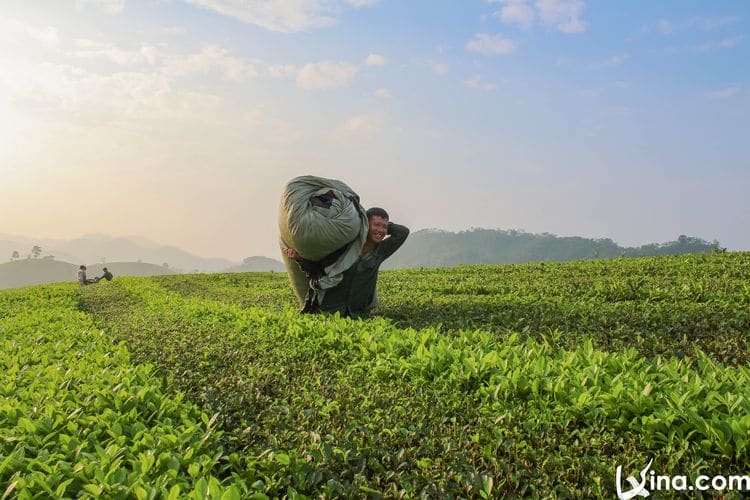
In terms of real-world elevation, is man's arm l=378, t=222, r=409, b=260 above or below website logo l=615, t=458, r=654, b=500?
above

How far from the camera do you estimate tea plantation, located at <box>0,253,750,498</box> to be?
2764mm

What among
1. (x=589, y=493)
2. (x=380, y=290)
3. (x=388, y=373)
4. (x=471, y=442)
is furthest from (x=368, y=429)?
(x=380, y=290)

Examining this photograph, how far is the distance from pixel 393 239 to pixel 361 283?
2.58ft

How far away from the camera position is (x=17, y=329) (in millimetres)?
9094

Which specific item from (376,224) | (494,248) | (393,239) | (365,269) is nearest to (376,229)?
(376,224)

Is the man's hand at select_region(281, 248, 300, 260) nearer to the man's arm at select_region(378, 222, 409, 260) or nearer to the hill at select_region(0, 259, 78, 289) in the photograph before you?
the man's arm at select_region(378, 222, 409, 260)

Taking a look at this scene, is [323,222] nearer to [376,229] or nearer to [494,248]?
[376,229]

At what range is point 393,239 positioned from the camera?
25.7 ft

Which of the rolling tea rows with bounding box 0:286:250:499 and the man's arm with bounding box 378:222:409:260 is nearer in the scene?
the rolling tea rows with bounding box 0:286:250:499

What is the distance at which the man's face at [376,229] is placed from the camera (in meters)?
7.54

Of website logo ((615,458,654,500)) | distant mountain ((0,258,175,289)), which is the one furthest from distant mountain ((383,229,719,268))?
website logo ((615,458,654,500))

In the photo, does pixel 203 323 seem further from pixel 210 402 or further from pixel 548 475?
pixel 548 475

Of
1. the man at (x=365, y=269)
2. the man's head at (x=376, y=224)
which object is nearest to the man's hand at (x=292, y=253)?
the man at (x=365, y=269)

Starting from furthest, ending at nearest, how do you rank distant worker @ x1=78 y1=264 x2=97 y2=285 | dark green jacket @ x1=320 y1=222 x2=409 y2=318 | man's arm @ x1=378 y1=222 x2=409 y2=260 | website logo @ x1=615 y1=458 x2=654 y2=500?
distant worker @ x1=78 y1=264 x2=97 y2=285
man's arm @ x1=378 y1=222 x2=409 y2=260
dark green jacket @ x1=320 y1=222 x2=409 y2=318
website logo @ x1=615 y1=458 x2=654 y2=500
